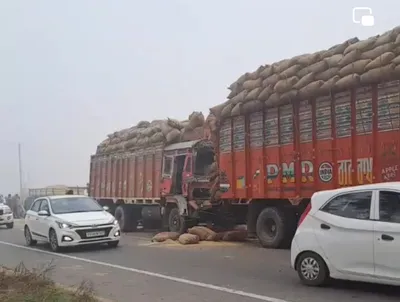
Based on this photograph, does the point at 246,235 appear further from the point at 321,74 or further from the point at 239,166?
the point at 321,74

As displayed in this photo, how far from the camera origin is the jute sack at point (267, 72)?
1420 centimetres

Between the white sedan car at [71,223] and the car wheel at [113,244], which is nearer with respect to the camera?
the white sedan car at [71,223]

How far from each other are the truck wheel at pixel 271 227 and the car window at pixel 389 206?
6.25 meters

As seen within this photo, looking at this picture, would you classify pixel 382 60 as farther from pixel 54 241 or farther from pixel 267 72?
pixel 54 241

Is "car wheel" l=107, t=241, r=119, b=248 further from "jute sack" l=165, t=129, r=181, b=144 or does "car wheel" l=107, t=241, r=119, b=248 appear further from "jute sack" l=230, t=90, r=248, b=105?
"jute sack" l=165, t=129, r=181, b=144

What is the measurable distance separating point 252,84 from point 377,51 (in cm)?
365

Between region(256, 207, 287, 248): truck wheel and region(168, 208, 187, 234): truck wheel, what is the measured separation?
145 inches

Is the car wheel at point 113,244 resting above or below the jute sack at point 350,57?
below

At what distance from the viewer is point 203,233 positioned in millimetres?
16453

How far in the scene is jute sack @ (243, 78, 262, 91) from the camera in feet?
47.2

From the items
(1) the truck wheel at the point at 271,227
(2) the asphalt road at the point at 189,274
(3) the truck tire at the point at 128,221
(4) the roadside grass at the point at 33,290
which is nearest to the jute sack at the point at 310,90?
(1) the truck wheel at the point at 271,227

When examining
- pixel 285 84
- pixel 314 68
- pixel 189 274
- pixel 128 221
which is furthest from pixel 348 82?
pixel 128 221

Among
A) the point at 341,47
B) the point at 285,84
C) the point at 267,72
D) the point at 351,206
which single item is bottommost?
the point at 351,206

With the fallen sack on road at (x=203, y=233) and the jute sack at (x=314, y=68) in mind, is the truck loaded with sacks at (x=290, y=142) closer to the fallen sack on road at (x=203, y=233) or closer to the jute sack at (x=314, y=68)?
the jute sack at (x=314, y=68)
